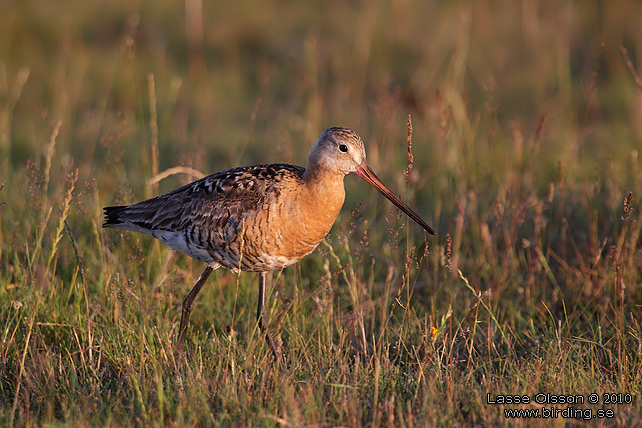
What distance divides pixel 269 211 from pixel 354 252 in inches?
50.6

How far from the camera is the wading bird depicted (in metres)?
4.08

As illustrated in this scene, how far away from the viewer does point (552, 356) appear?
3.80 m

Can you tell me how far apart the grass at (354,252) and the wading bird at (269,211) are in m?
Answer: 0.19

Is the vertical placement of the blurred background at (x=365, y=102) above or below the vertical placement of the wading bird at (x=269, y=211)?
above

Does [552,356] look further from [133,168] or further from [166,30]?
[166,30]

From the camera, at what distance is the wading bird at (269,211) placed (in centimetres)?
408

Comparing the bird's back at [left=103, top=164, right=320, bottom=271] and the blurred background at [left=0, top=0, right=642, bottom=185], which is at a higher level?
the blurred background at [left=0, top=0, right=642, bottom=185]

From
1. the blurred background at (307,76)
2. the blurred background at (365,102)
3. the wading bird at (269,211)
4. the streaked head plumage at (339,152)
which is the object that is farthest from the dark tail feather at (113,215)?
the streaked head plumage at (339,152)

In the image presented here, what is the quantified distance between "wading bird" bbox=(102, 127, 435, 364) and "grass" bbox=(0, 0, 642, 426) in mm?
192

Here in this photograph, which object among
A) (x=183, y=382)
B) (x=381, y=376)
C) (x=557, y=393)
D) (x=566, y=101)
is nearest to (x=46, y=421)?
(x=183, y=382)

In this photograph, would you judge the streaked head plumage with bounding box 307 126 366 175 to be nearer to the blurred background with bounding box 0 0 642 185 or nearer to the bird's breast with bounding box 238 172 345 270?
the bird's breast with bounding box 238 172 345 270

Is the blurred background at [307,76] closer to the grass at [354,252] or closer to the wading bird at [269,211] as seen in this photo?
the grass at [354,252]

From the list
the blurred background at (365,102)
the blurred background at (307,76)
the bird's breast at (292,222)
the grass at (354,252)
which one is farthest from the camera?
the blurred background at (307,76)

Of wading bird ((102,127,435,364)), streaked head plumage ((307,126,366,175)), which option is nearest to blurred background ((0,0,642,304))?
wading bird ((102,127,435,364))
